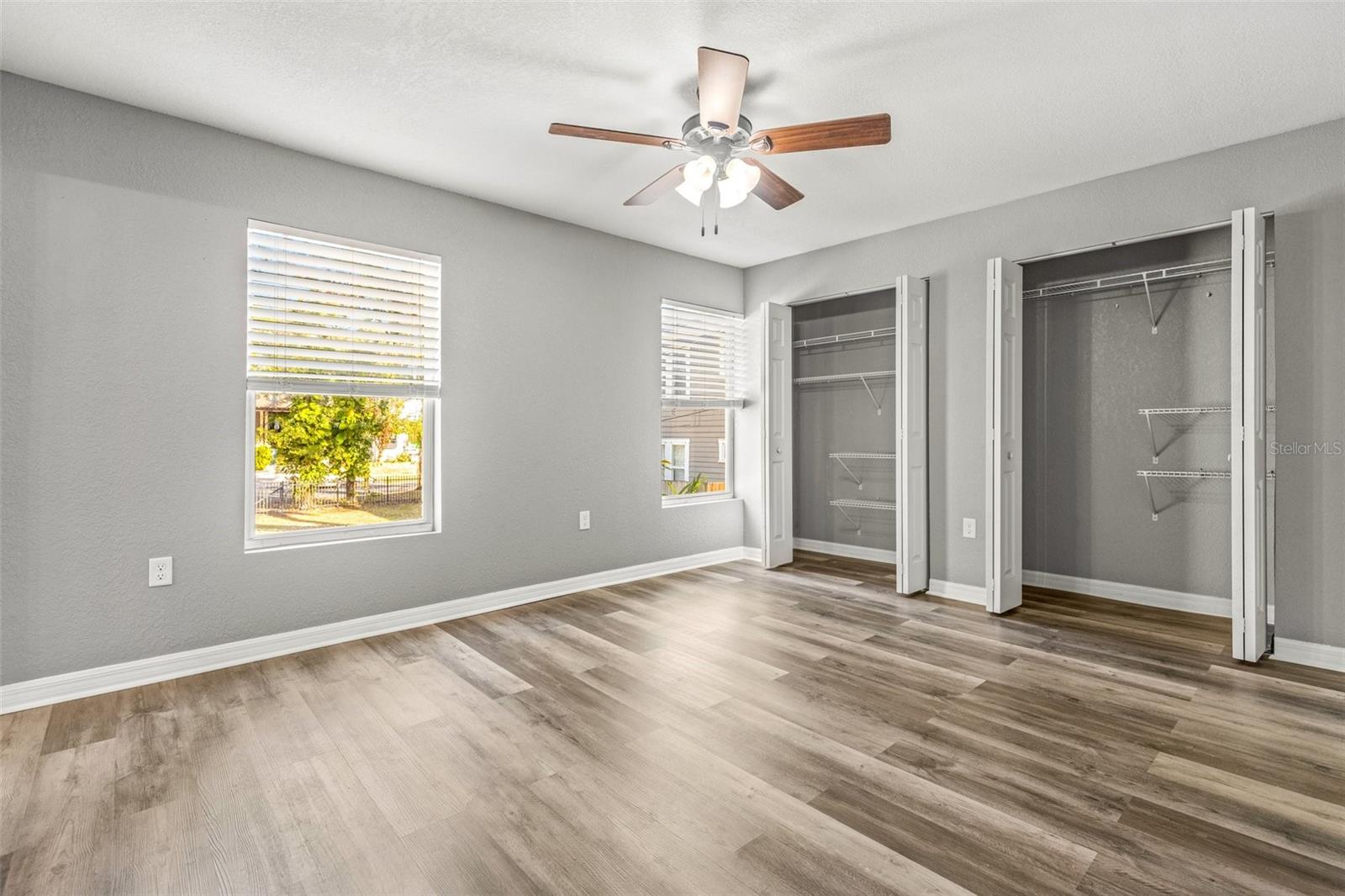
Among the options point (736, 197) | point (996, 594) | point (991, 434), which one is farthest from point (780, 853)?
point (991, 434)

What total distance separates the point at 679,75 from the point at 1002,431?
285 centimetres

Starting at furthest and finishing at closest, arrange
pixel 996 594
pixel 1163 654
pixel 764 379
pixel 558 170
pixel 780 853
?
pixel 764 379 < pixel 996 594 < pixel 558 170 < pixel 1163 654 < pixel 780 853

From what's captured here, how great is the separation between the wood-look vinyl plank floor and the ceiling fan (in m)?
2.25

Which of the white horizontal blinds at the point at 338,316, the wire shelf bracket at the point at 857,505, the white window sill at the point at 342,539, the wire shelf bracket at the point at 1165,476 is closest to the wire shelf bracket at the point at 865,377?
the wire shelf bracket at the point at 857,505

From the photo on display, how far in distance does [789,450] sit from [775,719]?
3094 millimetres

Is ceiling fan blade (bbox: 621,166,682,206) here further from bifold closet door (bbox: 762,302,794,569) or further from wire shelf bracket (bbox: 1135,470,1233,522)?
wire shelf bracket (bbox: 1135,470,1233,522)

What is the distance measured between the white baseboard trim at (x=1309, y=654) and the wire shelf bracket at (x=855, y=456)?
258cm

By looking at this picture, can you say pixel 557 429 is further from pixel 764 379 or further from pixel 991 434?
pixel 991 434

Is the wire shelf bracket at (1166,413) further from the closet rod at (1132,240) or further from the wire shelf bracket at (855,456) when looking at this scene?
the wire shelf bracket at (855,456)

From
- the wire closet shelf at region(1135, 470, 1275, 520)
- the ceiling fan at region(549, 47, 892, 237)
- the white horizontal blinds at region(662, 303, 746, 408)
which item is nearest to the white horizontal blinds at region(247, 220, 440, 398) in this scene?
the ceiling fan at region(549, 47, 892, 237)

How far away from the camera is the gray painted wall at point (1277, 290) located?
3.07m

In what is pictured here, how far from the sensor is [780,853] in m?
1.74

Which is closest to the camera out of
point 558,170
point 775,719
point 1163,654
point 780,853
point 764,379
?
point 780,853

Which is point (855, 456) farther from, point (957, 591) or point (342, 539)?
point (342, 539)
